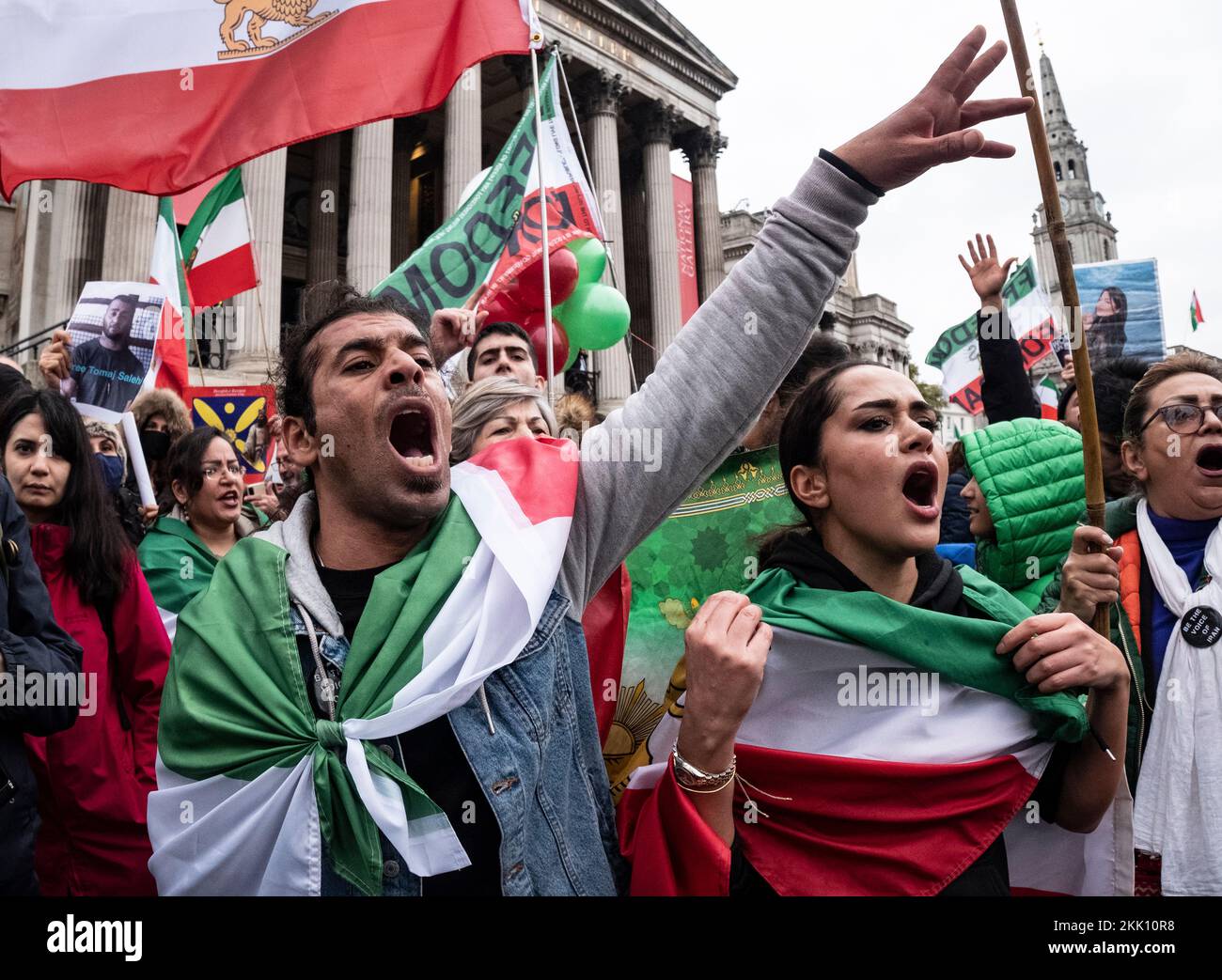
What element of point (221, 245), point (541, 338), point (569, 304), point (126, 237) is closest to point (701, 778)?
point (541, 338)

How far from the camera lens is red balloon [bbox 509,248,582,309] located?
7.17 m

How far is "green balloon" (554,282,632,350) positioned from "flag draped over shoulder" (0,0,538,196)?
13.9 feet

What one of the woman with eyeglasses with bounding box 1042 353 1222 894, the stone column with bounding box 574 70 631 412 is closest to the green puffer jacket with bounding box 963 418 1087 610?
the woman with eyeglasses with bounding box 1042 353 1222 894

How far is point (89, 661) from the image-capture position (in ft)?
10.8

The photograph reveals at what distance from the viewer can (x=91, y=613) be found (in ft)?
11.2

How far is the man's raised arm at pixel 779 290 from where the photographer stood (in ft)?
6.19

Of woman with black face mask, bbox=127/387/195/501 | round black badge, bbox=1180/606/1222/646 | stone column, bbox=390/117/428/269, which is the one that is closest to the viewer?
round black badge, bbox=1180/606/1222/646

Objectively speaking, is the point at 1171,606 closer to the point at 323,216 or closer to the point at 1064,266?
the point at 1064,266

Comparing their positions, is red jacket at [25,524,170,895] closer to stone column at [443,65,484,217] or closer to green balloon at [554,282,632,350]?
green balloon at [554,282,632,350]

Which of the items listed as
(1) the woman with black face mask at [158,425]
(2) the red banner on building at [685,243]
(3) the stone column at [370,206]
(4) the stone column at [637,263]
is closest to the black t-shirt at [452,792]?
(1) the woman with black face mask at [158,425]

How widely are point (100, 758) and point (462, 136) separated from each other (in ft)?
75.0

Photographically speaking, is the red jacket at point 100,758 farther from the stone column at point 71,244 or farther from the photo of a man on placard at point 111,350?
the stone column at point 71,244

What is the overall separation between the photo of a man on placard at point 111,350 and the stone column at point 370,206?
1460cm
